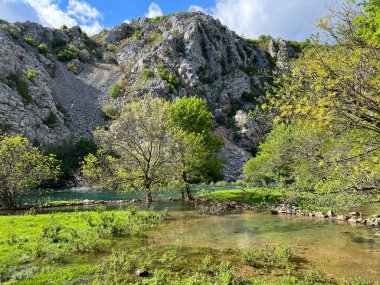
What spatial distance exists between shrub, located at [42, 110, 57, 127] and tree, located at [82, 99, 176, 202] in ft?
190

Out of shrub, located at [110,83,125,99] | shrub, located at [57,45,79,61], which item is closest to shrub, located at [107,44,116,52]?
shrub, located at [57,45,79,61]

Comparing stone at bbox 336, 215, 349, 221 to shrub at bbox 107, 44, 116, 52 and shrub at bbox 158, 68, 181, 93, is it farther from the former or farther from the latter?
shrub at bbox 107, 44, 116, 52

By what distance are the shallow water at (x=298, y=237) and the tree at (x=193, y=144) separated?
11480 mm

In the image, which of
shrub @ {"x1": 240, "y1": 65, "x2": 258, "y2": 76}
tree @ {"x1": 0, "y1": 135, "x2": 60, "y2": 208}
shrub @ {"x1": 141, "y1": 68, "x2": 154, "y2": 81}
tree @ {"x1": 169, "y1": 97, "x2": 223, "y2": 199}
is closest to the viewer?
tree @ {"x1": 0, "y1": 135, "x2": 60, "y2": 208}

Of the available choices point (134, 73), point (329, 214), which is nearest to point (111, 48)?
point (134, 73)

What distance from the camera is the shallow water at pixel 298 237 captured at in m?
13.7

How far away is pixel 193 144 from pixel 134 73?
8601 cm

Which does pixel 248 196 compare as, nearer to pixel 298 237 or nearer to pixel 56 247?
pixel 298 237

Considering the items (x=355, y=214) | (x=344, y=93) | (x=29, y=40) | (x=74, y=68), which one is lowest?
(x=355, y=214)

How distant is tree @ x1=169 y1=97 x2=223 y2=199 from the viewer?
122 feet

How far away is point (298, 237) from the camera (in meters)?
19.1

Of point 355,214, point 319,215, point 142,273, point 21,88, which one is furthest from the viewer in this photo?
point 21,88

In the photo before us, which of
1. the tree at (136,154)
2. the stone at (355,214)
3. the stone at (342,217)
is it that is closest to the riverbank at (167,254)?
the stone at (342,217)

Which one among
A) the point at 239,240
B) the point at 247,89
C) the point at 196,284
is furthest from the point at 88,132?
the point at 196,284
